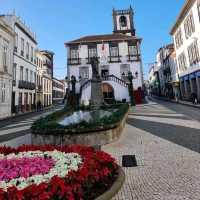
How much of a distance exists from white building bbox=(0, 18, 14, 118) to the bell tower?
1005 inches

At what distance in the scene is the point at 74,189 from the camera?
2.64 m

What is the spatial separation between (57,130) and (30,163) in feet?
10.7

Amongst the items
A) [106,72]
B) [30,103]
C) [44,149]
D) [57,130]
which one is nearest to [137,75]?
[106,72]

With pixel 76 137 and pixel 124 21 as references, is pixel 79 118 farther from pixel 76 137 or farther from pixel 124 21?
pixel 124 21

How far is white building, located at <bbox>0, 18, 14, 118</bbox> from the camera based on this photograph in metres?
21.1

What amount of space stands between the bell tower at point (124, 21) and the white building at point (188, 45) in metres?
12.3

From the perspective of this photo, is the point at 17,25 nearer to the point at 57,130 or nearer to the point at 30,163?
the point at 57,130

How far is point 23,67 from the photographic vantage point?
27.4 meters

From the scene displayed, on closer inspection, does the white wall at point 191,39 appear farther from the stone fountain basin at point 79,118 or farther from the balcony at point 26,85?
the balcony at point 26,85

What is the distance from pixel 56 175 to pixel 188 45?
90.7 ft

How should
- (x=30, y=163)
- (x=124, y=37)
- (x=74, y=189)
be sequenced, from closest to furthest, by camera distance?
(x=74, y=189)
(x=30, y=163)
(x=124, y=37)

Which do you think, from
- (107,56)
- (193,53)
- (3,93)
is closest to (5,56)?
(3,93)

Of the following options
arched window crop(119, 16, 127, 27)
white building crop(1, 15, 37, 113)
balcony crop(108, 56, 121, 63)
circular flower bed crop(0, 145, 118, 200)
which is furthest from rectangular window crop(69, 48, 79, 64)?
circular flower bed crop(0, 145, 118, 200)

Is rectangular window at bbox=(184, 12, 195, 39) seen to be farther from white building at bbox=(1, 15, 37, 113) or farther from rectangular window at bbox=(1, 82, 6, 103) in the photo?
rectangular window at bbox=(1, 82, 6, 103)
